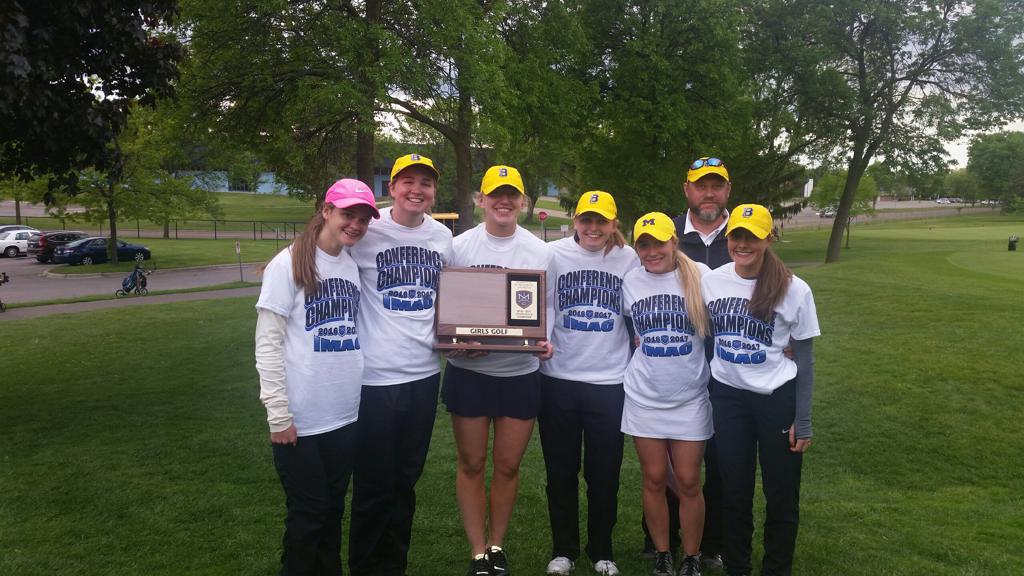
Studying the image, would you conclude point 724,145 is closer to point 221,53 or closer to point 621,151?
point 621,151

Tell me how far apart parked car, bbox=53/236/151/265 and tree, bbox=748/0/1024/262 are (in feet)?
100

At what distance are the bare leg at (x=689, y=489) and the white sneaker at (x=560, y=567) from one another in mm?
745

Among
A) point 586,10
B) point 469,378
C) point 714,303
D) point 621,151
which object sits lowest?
point 469,378

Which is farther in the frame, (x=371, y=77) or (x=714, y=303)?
(x=371, y=77)

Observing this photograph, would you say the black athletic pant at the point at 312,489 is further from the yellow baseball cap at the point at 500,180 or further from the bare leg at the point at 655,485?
the bare leg at the point at 655,485

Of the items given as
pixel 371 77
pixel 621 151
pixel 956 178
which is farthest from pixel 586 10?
pixel 956 178

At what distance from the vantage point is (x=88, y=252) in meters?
33.3

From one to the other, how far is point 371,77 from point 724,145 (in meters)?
14.6

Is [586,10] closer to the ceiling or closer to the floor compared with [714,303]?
closer to the ceiling

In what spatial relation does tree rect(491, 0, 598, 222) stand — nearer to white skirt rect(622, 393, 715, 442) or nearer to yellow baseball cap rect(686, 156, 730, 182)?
yellow baseball cap rect(686, 156, 730, 182)

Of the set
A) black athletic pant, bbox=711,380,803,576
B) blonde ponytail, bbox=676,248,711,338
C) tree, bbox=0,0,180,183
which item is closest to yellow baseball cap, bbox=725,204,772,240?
blonde ponytail, bbox=676,248,711,338

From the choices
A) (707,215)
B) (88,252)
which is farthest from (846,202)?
Result: (88,252)

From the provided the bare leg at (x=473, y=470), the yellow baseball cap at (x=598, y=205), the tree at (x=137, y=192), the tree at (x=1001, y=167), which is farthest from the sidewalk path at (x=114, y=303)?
the tree at (x=1001, y=167)

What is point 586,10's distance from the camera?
75.6 feet
